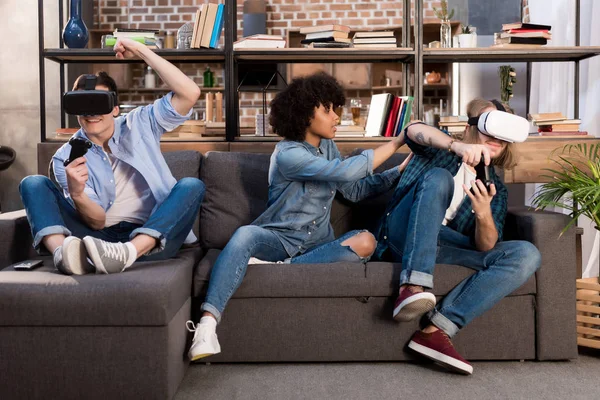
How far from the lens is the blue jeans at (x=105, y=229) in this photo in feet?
7.72

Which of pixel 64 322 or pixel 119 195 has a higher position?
pixel 119 195

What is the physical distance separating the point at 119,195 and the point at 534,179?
1.85 meters

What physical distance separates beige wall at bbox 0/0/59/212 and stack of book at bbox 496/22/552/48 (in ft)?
12.1

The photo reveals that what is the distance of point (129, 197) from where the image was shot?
260cm

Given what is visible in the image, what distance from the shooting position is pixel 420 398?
213 cm

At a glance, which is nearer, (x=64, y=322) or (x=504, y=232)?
(x=64, y=322)

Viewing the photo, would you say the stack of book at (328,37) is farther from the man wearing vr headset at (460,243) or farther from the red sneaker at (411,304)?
the red sneaker at (411,304)

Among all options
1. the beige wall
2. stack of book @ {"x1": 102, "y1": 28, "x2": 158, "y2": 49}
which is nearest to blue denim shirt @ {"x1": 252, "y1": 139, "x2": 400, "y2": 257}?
stack of book @ {"x1": 102, "y1": 28, "x2": 158, "y2": 49}

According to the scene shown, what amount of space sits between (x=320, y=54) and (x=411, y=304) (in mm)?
1721

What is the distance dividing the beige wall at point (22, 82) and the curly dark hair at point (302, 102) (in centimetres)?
370

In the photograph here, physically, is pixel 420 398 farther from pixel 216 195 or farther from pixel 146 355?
pixel 216 195

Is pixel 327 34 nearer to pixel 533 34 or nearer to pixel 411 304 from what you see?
pixel 533 34

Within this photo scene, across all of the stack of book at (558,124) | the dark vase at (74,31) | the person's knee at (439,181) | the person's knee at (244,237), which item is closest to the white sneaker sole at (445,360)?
the person's knee at (439,181)

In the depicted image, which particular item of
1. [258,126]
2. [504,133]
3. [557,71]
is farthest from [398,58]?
[504,133]
